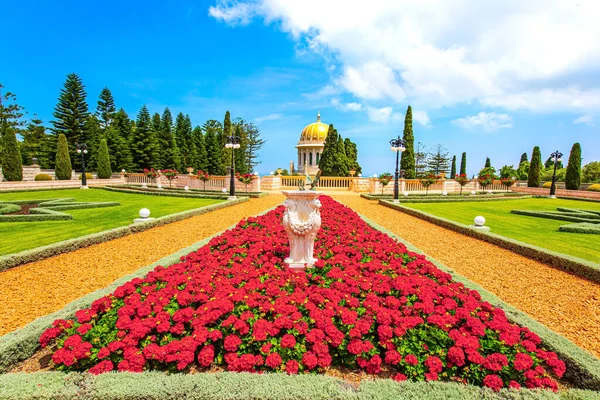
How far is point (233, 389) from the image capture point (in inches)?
94.4

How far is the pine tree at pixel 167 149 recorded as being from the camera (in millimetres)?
43203

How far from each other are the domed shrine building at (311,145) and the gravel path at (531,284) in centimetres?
4699

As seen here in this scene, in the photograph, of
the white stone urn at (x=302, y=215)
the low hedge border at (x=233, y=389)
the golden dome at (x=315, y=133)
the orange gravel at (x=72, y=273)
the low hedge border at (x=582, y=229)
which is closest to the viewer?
the low hedge border at (x=233, y=389)

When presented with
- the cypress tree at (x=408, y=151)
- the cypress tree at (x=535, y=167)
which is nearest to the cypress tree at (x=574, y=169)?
Answer: the cypress tree at (x=535, y=167)

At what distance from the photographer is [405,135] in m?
36.0

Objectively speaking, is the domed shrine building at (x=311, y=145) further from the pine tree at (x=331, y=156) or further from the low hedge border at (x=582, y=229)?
the low hedge border at (x=582, y=229)

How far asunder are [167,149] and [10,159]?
1939cm

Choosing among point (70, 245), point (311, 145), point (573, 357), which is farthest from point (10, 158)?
point (311, 145)

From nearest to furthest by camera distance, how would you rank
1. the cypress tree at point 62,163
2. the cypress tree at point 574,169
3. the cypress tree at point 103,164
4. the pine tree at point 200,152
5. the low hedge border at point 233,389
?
the low hedge border at point 233,389
the cypress tree at point 574,169
the cypress tree at point 62,163
the cypress tree at point 103,164
the pine tree at point 200,152

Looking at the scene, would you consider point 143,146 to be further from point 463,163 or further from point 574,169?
point 463,163

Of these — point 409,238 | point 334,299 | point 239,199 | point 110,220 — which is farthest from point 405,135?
point 334,299

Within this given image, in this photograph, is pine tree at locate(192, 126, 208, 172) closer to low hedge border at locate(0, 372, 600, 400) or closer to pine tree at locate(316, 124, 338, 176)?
pine tree at locate(316, 124, 338, 176)

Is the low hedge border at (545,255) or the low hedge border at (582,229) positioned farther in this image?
the low hedge border at (582,229)

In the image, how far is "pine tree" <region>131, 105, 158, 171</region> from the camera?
39938 mm
